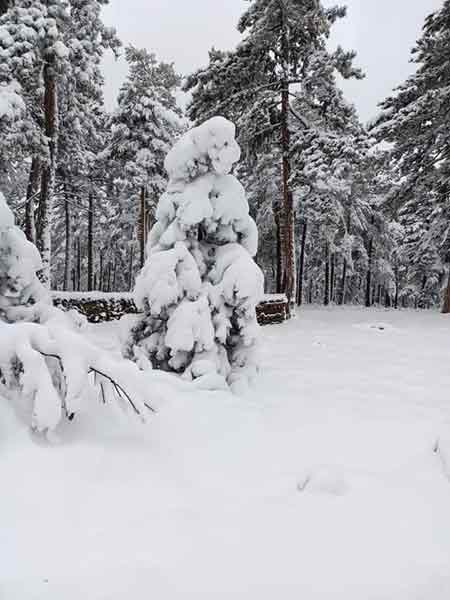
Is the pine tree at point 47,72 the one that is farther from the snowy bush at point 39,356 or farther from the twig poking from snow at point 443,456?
the twig poking from snow at point 443,456

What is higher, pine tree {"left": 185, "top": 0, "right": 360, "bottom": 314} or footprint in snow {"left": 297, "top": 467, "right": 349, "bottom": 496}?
pine tree {"left": 185, "top": 0, "right": 360, "bottom": 314}

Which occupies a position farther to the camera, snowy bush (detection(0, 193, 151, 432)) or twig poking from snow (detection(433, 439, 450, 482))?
twig poking from snow (detection(433, 439, 450, 482))

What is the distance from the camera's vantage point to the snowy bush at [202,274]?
18.6 feet

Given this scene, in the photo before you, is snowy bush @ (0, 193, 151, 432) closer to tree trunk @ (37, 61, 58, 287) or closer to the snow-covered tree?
tree trunk @ (37, 61, 58, 287)

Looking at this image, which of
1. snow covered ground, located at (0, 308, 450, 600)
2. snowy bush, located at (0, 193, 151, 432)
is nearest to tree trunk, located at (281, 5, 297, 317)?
snow covered ground, located at (0, 308, 450, 600)

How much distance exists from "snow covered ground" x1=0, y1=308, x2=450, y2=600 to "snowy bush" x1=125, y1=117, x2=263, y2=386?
794 mm

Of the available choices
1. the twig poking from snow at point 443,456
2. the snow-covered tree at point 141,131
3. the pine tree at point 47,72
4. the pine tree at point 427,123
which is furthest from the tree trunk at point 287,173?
the twig poking from snow at point 443,456

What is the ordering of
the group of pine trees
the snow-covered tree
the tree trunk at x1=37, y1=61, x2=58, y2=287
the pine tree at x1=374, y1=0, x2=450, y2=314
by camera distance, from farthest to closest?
1. the snow-covered tree
2. the pine tree at x1=374, y1=0, x2=450, y2=314
3. the tree trunk at x1=37, y1=61, x2=58, y2=287
4. the group of pine trees

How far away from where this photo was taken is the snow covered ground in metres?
2.27

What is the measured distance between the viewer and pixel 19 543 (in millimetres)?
2430

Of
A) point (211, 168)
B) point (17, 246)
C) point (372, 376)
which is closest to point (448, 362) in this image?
point (372, 376)

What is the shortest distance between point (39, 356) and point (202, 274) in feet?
10.5

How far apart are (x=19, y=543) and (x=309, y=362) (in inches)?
256

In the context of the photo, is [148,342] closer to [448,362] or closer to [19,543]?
[19,543]
